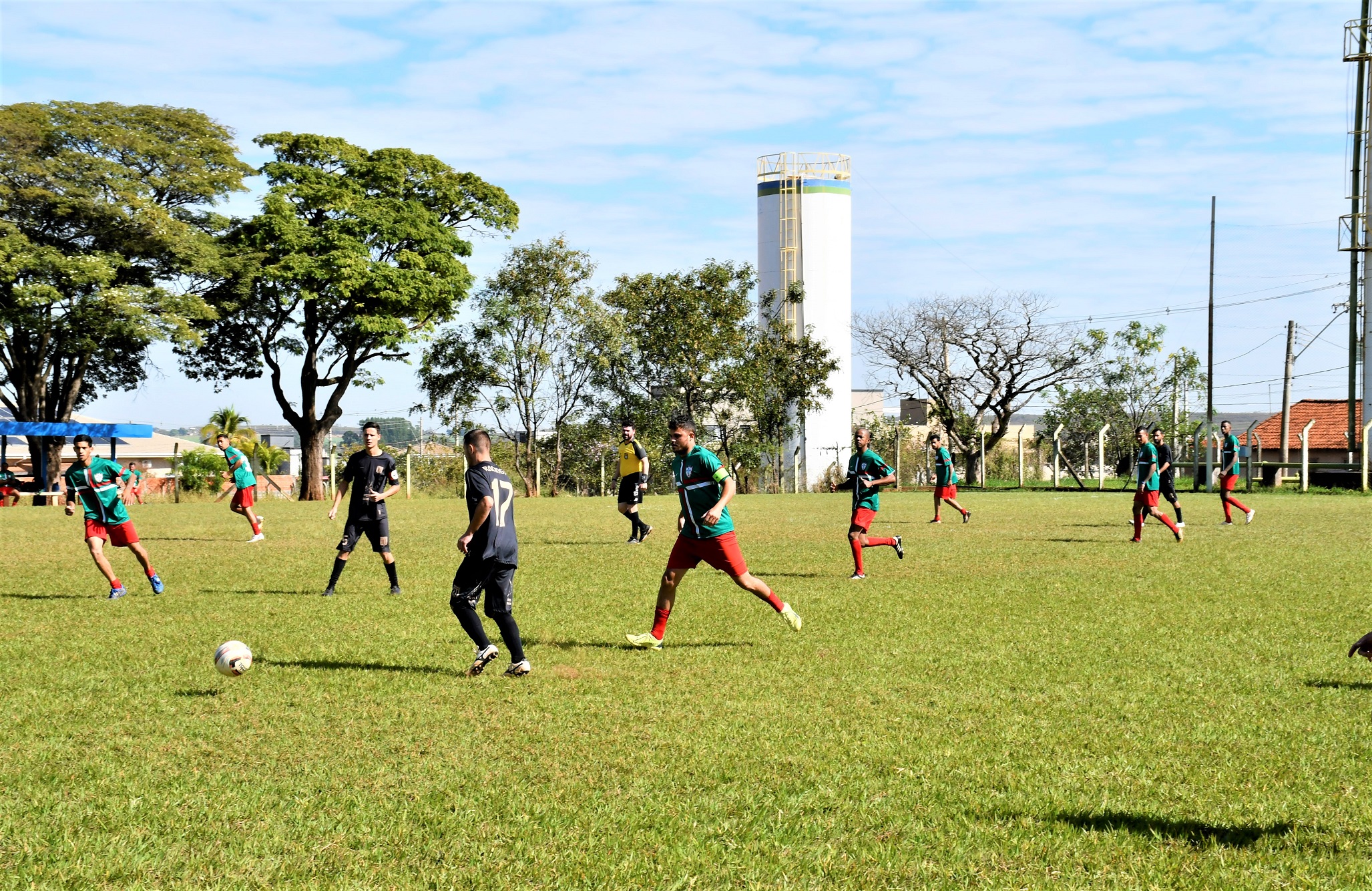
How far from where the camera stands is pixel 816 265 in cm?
5662

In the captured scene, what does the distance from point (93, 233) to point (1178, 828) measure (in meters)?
39.6

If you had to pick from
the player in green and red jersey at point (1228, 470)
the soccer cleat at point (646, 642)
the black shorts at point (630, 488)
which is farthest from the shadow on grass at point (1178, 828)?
the player in green and red jersey at point (1228, 470)

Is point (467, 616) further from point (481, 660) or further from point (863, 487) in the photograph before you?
point (863, 487)

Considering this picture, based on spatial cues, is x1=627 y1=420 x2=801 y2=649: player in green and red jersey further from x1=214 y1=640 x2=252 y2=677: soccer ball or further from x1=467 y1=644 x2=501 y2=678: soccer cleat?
x1=214 y1=640 x2=252 y2=677: soccer ball

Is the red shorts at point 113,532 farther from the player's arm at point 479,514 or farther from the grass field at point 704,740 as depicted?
the player's arm at point 479,514

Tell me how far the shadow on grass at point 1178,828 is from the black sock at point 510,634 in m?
4.29

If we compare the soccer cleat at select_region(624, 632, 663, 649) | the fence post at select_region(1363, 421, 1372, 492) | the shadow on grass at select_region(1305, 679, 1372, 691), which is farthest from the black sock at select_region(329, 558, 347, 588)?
the fence post at select_region(1363, 421, 1372, 492)

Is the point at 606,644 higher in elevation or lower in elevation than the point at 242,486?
lower

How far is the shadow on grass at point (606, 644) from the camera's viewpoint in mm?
9672

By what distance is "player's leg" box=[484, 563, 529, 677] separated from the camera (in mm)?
8367

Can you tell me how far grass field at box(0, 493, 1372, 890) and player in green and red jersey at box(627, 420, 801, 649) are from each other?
39 centimetres

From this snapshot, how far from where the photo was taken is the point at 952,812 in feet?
17.6

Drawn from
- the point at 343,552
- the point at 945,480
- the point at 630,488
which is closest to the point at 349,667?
the point at 343,552

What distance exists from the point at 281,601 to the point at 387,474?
192 centimetres
